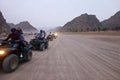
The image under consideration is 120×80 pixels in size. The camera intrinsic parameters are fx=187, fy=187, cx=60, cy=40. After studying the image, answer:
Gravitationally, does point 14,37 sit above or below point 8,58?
above

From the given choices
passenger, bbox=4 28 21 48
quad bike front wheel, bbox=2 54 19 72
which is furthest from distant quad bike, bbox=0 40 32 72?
passenger, bbox=4 28 21 48

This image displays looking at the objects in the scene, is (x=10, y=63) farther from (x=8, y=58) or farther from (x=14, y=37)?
(x=14, y=37)

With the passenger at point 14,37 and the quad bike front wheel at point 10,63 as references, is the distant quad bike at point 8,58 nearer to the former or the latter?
the quad bike front wheel at point 10,63

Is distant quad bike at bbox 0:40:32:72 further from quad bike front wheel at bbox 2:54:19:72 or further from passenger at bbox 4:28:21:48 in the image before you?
passenger at bbox 4:28:21:48

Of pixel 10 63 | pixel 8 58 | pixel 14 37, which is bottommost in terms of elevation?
pixel 10 63

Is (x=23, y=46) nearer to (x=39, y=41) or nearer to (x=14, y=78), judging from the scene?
(x=14, y=78)

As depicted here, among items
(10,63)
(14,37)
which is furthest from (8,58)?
(14,37)

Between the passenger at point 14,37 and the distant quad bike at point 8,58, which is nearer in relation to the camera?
the distant quad bike at point 8,58

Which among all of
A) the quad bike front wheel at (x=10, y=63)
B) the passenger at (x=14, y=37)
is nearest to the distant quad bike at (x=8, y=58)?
the quad bike front wheel at (x=10, y=63)

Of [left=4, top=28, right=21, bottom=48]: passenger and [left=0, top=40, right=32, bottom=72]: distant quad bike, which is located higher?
[left=4, top=28, right=21, bottom=48]: passenger

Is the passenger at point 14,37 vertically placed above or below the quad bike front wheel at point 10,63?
above

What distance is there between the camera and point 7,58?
25.9ft

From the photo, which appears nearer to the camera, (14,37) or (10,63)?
(10,63)

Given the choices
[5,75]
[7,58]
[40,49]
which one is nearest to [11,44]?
[7,58]
